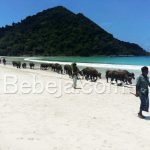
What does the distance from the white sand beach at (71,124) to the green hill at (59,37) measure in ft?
458

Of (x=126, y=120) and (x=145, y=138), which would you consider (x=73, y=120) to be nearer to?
(x=126, y=120)

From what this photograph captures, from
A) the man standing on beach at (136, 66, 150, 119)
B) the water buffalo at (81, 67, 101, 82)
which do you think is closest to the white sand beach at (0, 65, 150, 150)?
the man standing on beach at (136, 66, 150, 119)

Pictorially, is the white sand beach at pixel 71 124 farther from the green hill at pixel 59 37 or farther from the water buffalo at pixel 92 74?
the green hill at pixel 59 37

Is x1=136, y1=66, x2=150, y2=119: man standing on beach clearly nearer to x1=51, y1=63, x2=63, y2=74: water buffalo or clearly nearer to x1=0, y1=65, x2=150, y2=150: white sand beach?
x1=0, y1=65, x2=150, y2=150: white sand beach

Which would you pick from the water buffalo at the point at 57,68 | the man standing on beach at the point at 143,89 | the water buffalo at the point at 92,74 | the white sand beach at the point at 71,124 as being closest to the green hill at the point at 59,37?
the water buffalo at the point at 57,68

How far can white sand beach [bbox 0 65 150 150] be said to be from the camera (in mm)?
7734

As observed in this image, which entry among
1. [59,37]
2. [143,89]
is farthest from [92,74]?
[59,37]

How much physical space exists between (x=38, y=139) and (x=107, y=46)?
162930mm

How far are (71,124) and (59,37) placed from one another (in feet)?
513

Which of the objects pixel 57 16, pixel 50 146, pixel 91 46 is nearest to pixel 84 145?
pixel 50 146

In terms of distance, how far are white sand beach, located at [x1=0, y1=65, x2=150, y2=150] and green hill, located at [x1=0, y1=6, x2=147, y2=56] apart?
13950cm

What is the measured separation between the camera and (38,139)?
26.4ft

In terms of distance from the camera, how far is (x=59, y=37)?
16488 cm

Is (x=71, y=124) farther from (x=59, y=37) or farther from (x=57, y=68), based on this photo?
(x=59, y=37)
